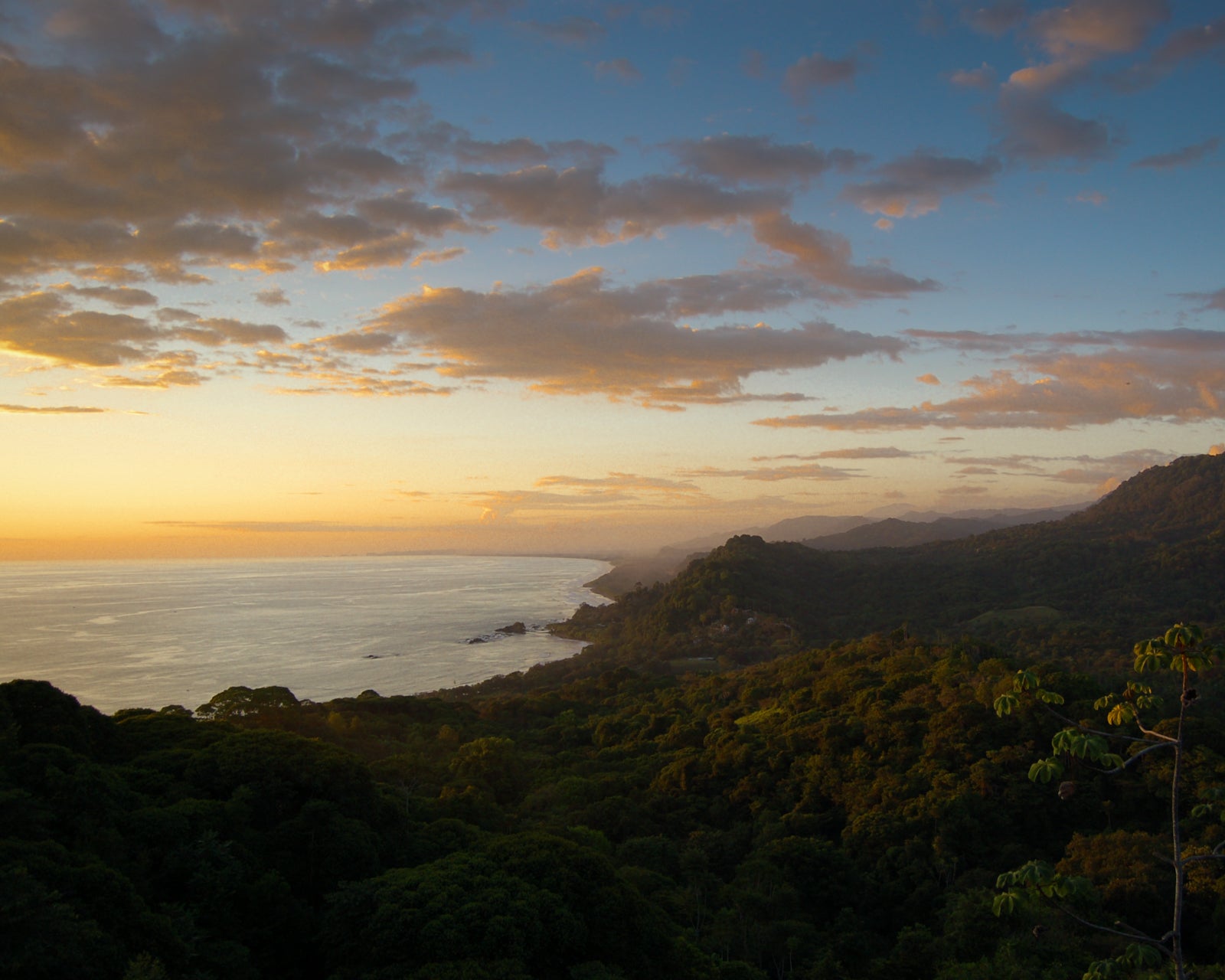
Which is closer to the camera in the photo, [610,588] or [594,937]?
[594,937]

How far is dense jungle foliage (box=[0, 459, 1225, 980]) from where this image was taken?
12.6m

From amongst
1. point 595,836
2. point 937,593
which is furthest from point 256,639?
point 937,593

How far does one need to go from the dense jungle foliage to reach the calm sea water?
33.7 m

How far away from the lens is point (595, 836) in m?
23.5

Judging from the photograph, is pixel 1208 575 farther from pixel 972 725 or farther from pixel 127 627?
pixel 127 627

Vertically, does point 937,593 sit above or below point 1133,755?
below

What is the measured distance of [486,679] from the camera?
248ft

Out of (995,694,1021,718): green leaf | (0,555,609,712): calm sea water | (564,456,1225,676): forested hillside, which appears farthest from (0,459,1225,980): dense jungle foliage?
(564,456,1225,676): forested hillside

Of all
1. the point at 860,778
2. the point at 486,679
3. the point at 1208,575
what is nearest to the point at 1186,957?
the point at 860,778

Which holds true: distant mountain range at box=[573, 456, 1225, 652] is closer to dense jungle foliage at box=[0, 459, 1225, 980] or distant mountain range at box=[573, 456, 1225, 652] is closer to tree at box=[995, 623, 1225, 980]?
dense jungle foliage at box=[0, 459, 1225, 980]

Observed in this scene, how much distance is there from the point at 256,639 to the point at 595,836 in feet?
275

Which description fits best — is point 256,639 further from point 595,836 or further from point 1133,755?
point 1133,755

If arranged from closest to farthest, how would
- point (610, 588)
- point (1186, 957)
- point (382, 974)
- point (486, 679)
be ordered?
point (382, 974) < point (1186, 957) < point (486, 679) < point (610, 588)

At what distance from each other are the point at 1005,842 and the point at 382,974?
69.1 ft
